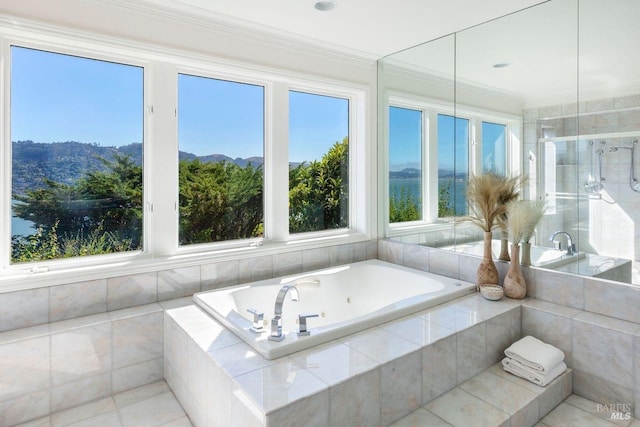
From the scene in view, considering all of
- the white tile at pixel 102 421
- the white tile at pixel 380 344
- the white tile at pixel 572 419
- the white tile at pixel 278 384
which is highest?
the white tile at pixel 380 344

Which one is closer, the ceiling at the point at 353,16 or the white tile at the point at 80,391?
the white tile at the point at 80,391

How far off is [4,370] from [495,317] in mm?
2778

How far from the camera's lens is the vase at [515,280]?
265cm

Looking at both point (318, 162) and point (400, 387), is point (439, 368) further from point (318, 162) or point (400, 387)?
point (318, 162)

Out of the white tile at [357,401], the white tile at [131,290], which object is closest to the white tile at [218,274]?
the white tile at [131,290]

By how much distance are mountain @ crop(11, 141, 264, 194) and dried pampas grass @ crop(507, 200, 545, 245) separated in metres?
2.69

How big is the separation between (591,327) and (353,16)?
2533 millimetres

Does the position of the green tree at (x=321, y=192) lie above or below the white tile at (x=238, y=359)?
above

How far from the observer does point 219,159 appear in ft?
10.0

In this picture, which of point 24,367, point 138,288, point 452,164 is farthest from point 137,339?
point 452,164

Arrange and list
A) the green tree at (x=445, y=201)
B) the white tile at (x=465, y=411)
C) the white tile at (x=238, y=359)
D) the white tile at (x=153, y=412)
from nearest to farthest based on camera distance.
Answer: the white tile at (x=238, y=359)
the white tile at (x=465, y=411)
the white tile at (x=153, y=412)
the green tree at (x=445, y=201)

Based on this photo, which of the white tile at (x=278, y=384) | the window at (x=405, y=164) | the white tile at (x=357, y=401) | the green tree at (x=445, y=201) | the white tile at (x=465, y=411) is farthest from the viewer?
the window at (x=405, y=164)

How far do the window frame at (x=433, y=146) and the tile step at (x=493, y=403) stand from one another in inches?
56.1

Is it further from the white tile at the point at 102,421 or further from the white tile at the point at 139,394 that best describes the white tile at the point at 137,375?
the white tile at the point at 102,421
